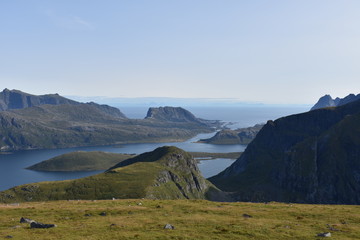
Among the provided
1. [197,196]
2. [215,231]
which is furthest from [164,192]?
[215,231]

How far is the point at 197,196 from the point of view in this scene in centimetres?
19888

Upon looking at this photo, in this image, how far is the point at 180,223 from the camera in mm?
45219

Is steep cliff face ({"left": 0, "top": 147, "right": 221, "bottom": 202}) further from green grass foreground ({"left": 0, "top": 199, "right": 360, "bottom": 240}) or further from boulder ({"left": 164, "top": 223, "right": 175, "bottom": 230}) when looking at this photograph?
boulder ({"left": 164, "top": 223, "right": 175, "bottom": 230})

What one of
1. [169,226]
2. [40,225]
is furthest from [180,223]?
[40,225]

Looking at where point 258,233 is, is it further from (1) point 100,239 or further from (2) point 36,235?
(2) point 36,235

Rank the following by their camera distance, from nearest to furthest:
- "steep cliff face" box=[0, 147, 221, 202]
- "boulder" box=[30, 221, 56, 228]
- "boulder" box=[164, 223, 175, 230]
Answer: "boulder" box=[30, 221, 56, 228] < "boulder" box=[164, 223, 175, 230] < "steep cliff face" box=[0, 147, 221, 202]

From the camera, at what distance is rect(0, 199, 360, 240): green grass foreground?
125 feet

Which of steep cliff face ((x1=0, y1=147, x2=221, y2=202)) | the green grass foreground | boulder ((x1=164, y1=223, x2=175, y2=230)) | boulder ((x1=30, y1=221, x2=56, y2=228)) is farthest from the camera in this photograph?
steep cliff face ((x1=0, y1=147, x2=221, y2=202))

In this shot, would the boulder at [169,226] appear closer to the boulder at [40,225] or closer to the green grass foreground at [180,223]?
the green grass foreground at [180,223]

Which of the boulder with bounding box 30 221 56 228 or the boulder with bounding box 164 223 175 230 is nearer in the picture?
the boulder with bounding box 30 221 56 228

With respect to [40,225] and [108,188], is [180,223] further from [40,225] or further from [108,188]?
[108,188]

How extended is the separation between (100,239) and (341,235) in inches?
1235

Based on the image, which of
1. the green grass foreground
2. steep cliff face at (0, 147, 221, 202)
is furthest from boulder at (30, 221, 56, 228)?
steep cliff face at (0, 147, 221, 202)

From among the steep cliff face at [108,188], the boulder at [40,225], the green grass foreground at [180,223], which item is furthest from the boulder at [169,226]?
the steep cliff face at [108,188]
